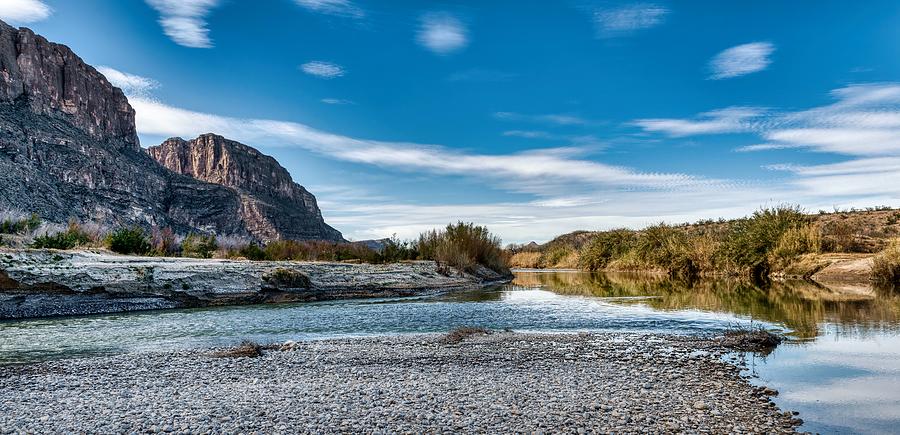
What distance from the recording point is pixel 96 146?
8625 cm

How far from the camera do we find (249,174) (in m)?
158

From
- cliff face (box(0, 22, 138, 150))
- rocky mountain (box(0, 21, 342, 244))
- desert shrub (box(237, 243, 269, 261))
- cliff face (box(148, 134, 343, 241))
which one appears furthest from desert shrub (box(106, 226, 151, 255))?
cliff face (box(148, 134, 343, 241))

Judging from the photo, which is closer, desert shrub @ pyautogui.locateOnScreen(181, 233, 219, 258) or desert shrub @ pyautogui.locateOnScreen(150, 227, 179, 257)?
desert shrub @ pyautogui.locateOnScreen(150, 227, 179, 257)

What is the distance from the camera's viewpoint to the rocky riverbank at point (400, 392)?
181 inches

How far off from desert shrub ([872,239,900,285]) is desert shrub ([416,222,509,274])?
17.6 metres

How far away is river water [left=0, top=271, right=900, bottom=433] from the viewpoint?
220 inches

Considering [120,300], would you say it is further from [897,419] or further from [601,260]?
[601,260]

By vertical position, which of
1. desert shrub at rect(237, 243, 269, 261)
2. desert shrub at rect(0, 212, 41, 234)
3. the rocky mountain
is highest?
the rocky mountain

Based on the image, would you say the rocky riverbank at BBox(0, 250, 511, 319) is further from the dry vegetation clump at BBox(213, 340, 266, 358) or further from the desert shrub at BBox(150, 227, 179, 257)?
the dry vegetation clump at BBox(213, 340, 266, 358)

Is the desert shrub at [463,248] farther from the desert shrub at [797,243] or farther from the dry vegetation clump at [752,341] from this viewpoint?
the dry vegetation clump at [752,341]

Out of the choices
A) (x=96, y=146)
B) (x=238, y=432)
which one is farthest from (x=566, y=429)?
(x=96, y=146)

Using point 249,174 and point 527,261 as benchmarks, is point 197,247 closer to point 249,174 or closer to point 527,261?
point 527,261

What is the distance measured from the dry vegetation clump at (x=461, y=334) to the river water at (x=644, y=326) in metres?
1.13

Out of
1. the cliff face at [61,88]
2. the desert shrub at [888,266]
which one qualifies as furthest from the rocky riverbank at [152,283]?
the cliff face at [61,88]
